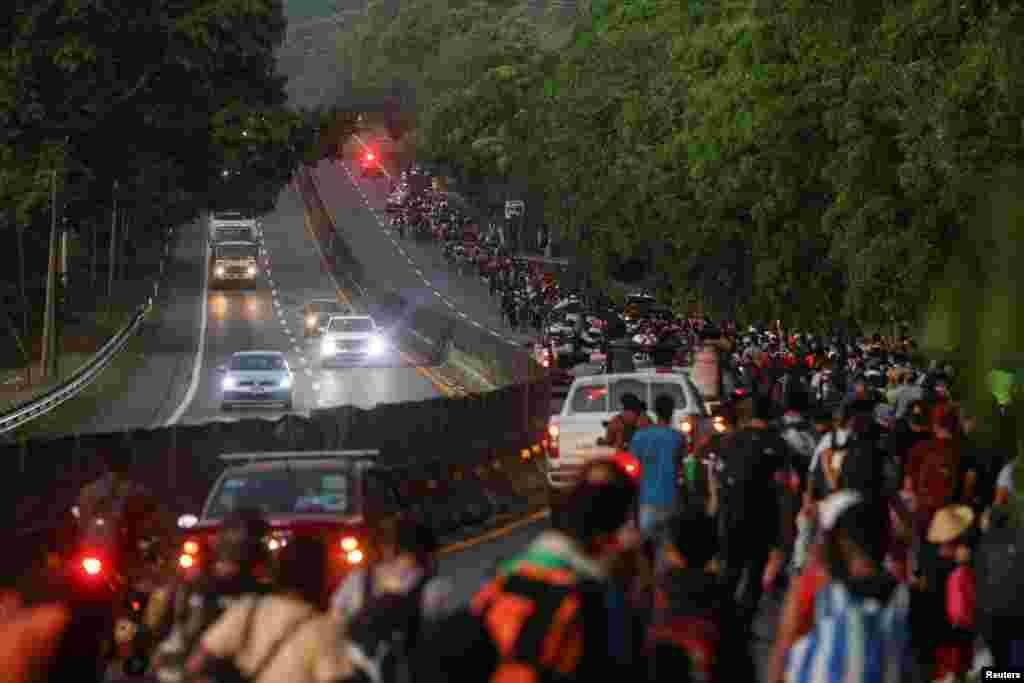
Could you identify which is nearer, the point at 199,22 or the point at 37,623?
the point at 37,623

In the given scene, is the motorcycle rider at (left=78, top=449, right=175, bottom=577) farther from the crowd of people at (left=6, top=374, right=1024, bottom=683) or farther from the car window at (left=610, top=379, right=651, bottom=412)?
the car window at (left=610, top=379, right=651, bottom=412)

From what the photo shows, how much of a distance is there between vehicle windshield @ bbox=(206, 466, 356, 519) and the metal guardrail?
30.6 metres

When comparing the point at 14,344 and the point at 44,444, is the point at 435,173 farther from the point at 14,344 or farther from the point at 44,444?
the point at 44,444

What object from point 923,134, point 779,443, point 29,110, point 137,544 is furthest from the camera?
point 29,110

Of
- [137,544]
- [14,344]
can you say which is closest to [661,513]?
[137,544]

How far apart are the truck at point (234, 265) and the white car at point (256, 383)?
4853 cm

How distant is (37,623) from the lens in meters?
9.39

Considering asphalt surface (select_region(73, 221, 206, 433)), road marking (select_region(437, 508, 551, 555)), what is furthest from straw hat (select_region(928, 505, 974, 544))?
asphalt surface (select_region(73, 221, 206, 433))

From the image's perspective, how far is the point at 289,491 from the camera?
56.5 ft

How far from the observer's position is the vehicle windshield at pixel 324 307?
81.4 metres

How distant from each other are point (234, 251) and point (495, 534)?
7804 cm

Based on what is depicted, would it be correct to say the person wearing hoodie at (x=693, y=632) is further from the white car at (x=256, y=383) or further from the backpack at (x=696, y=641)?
the white car at (x=256, y=383)

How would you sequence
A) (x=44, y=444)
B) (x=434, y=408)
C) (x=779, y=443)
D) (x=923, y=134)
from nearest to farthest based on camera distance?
(x=779, y=443), (x=44, y=444), (x=434, y=408), (x=923, y=134)

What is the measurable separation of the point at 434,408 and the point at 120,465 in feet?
46.7
